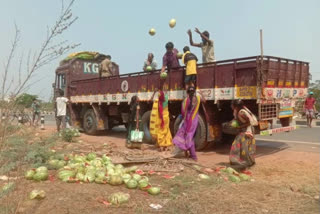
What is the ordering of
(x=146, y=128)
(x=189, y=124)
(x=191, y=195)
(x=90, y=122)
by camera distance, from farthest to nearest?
(x=90, y=122)
(x=146, y=128)
(x=189, y=124)
(x=191, y=195)

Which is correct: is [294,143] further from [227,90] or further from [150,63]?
[150,63]

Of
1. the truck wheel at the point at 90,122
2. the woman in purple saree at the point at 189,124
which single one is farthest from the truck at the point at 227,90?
the truck wheel at the point at 90,122

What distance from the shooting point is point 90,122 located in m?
11.9

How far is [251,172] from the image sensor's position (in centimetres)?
550

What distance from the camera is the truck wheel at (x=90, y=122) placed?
38.0 ft

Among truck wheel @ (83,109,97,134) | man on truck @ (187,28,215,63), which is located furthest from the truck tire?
truck wheel @ (83,109,97,134)

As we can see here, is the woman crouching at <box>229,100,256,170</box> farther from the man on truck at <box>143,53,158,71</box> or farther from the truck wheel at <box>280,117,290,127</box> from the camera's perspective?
the man on truck at <box>143,53,158,71</box>

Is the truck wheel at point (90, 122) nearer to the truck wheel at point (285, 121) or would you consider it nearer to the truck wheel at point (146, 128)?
the truck wheel at point (146, 128)

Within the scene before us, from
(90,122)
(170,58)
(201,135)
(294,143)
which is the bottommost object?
(294,143)

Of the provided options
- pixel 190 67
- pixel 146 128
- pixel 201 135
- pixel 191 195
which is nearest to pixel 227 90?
pixel 190 67

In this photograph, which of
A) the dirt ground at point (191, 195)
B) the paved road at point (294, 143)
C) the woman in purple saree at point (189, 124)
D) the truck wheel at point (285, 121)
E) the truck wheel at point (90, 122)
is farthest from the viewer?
the truck wheel at point (90, 122)

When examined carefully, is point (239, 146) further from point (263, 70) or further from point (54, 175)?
point (54, 175)

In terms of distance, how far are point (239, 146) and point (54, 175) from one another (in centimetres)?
331

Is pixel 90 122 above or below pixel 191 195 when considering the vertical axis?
above
